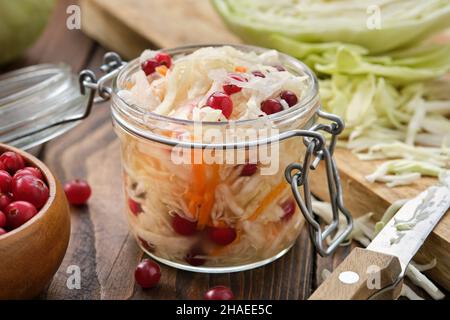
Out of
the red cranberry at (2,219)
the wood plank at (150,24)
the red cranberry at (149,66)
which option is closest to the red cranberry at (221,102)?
the red cranberry at (149,66)

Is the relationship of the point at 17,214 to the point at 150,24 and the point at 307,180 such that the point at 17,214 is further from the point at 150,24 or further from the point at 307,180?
the point at 150,24

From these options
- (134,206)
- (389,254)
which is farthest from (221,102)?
(389,254)

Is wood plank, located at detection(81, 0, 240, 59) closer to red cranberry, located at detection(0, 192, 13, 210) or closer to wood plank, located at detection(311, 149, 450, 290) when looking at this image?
wood plank, located at detection(311, 149, 450, 290)

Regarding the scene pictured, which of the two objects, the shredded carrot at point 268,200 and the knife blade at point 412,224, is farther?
the shredded carrot at point 268,200

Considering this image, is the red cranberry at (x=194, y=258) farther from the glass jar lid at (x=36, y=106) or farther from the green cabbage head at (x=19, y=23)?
the green cabbage head at (x=19, y=23)

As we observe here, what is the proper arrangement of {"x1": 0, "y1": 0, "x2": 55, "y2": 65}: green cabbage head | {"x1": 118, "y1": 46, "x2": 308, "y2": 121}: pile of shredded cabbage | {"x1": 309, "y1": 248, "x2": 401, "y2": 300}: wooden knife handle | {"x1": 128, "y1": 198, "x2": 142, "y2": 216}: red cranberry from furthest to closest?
{"x1": 0, "y1": 0, "x2": 55, "y2": 65}: green cabbage head < {"x1": 128, "y1": 198, "x2": 142, "y2": 216}: red cranberry < {"x1": 118, "y1": 46, "x2": 308, "y2": 121}: pile of shredded cabbage < {"x1": 309, "y1": 248, "x2": 401, "y2": 300}: wooden knife handle

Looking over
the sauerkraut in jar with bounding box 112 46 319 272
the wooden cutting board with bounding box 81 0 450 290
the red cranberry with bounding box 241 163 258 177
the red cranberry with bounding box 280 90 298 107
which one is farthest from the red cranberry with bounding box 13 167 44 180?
the wooden cutting board with bounding box 81 0 450 290
